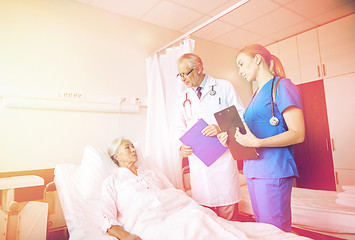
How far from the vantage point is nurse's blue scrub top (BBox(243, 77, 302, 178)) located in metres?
1.06

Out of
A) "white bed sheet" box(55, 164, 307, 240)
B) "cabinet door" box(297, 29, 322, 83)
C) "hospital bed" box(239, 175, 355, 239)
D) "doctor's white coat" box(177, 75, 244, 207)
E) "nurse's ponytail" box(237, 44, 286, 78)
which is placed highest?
"cabinet door" box(297, 29, 322, 83)

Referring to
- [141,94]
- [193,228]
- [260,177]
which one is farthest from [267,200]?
[141,94]

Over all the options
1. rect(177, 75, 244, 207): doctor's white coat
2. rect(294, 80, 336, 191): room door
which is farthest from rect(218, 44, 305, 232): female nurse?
rect(294, 80, 336, 191): room door

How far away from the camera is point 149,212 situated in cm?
134

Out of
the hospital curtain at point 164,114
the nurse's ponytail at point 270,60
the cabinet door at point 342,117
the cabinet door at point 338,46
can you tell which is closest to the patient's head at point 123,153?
the hospital curtain at point 164,114

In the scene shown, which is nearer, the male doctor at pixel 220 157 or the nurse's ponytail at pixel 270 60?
the nurse's ponytail at pixel 270 60

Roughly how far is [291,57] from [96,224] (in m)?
3.20

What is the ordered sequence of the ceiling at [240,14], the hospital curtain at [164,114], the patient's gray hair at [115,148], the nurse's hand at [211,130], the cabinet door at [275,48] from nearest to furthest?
the nurse's hand at [211,130]
the patient's gray hair at [115,148]
the hospital curtain at [164,114]
the ceiling at [240,14]
the cabinet door at [275,48]

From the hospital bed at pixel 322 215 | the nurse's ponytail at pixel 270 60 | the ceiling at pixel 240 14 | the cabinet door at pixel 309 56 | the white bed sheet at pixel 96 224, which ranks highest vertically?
the ceiling at pixel 240 14

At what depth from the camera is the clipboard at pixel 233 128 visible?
47.6 inches

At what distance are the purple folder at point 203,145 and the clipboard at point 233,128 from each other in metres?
0.34

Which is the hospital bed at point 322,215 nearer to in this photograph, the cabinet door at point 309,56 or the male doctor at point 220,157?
the male doctor at point 220,157

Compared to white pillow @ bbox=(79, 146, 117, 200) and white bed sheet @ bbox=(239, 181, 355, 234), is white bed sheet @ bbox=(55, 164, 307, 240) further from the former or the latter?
white bed sheet @ bbox=(239, 181, 355, 234)

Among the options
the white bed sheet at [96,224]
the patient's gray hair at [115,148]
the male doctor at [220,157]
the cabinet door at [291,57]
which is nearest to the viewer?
the white bed sheet at [96,224]
